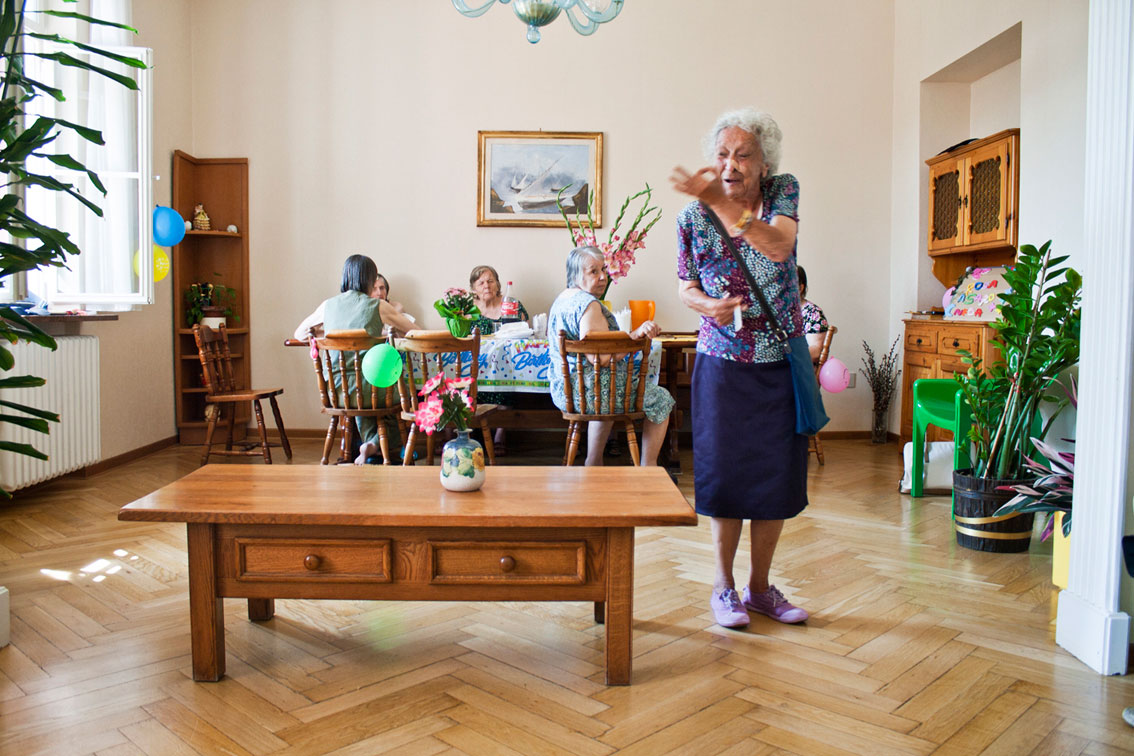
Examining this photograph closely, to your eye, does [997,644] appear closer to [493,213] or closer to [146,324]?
[493,213]

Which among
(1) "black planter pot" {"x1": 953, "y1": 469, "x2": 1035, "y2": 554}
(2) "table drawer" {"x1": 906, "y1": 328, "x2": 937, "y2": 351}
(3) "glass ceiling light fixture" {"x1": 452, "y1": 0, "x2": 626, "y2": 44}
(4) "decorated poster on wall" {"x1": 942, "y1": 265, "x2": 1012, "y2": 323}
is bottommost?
(1) "black planter pot" {"x1": 953, "y1": 469, "x2": 1035, "y2": 554}

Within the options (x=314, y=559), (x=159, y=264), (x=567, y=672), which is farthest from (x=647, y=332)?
(x=159, y=264)

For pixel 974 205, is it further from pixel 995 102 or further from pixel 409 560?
pixel 409 560

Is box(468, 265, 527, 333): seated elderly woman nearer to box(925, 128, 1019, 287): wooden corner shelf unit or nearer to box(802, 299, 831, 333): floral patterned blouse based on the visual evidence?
box(802, 299, 831, 333): floral patterned blouse

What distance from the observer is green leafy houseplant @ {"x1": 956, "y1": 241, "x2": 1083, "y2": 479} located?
3.35 metres

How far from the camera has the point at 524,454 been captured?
5855mm

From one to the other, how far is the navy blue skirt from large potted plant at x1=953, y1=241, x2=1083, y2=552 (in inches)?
52.4

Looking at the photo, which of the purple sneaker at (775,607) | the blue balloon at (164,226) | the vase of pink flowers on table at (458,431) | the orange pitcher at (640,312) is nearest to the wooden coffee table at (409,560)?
the vase of pink flowers on table at (458,431)

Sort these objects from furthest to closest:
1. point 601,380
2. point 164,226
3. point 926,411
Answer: point 164,226, point 926,411, point 601,380

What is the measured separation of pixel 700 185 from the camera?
2102 mm

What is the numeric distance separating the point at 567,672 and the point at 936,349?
4.04m

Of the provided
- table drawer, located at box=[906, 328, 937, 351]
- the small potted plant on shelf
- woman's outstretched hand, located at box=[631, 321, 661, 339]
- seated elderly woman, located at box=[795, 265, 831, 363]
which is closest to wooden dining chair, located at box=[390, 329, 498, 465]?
woman's outstretched hand, located at box=[631, 321, 661, 339]

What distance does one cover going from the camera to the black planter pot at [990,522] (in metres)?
3.40

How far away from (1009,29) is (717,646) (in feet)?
13.6
